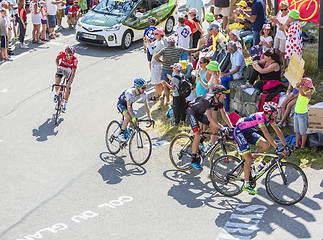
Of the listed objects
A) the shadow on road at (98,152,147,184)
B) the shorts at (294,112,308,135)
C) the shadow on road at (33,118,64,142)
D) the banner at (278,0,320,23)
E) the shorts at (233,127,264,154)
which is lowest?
the shadow on road at (33,118,64,142)

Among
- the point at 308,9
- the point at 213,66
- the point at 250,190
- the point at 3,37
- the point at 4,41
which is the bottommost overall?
the point at 250,190

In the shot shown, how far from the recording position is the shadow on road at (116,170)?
34.0ft

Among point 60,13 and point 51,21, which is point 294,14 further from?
point 60,13

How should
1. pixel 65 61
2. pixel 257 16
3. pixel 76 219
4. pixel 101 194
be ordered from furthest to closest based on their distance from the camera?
1. pixel 257 16
2. pixel 65 61
3. pixel 101 194
4. pixel 76 219

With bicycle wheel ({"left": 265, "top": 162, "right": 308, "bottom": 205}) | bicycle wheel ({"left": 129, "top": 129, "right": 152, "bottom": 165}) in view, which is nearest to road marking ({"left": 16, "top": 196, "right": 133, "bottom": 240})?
bicycle wheel ({"left": 129, "top": 129, "right": 152, "bottom": 165})

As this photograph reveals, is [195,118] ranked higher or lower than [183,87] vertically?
higher

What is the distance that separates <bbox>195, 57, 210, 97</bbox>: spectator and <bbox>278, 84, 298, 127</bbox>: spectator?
1.80 metres

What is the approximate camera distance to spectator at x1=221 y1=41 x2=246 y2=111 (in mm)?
12469

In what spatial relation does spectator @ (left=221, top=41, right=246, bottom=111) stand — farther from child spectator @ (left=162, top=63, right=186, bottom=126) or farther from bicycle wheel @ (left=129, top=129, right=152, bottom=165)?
bicycle wheel @ (left=129, top=129, right=152, bottom=165)

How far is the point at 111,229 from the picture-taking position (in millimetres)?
8508

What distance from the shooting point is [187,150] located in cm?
1052

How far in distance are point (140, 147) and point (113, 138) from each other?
34.8 inches

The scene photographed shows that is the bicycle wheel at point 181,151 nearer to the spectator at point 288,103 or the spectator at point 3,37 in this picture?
the spectator at point 288,103

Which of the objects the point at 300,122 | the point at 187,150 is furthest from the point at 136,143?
the point at 300,122
